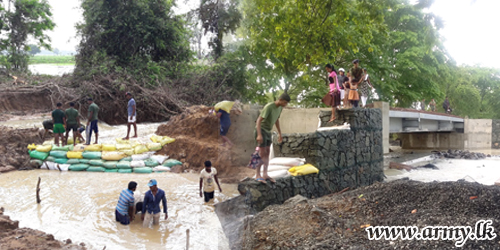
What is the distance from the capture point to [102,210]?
7.28 meters

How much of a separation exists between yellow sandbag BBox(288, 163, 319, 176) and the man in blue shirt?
10.9 feet

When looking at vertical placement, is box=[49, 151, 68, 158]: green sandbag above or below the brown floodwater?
above

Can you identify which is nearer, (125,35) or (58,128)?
(58,128)

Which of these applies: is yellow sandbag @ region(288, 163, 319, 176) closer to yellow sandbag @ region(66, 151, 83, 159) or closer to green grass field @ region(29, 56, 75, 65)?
yellow sandbag @ region(66, 151, 83, 159)

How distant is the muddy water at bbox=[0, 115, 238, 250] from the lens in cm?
593

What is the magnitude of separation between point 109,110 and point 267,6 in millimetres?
Result: 9744

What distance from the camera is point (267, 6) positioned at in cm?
898

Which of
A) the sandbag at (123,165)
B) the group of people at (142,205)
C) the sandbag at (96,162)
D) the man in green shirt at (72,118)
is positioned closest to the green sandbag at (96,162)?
the sandbag at (96,162)

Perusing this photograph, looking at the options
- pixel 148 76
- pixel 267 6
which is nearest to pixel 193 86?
pixel 148 76

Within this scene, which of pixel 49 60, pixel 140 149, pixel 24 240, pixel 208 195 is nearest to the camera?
pixel 24 240

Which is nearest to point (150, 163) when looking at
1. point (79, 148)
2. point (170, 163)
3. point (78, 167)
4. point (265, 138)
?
point (170, 163)

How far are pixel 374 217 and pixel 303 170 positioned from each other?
3.38 m

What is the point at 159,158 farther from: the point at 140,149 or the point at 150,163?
the point at 140,149

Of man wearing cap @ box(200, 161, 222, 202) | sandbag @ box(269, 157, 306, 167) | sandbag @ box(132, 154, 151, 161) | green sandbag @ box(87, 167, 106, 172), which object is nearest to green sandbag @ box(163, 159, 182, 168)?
sandbag @ box(132, 154, 151, 161)
